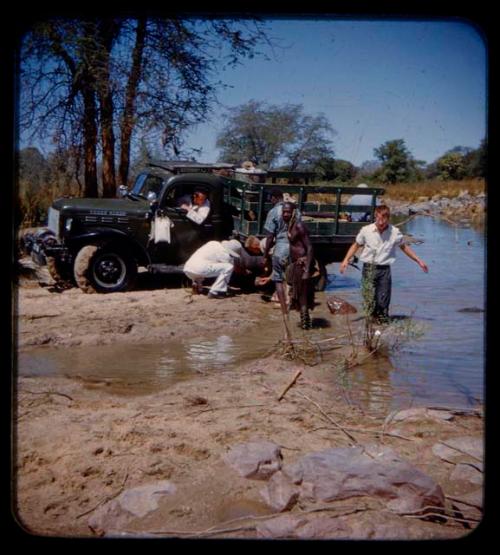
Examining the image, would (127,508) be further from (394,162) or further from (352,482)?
(394,162)

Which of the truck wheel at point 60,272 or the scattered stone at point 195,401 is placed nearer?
the scattered stone at point 195,401

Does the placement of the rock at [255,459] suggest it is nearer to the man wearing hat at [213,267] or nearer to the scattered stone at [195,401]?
the scattered stone at [195,401]

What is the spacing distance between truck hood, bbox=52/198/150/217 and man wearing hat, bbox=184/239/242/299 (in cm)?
108

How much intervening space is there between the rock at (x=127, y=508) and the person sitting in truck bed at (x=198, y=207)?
266 inches

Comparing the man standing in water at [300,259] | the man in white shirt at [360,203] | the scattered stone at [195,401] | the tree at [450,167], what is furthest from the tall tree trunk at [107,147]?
the tree at [450,167]

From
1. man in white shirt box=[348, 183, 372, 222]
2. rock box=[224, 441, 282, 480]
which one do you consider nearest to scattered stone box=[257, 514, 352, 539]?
rock box=[224, 441, 282, 480]

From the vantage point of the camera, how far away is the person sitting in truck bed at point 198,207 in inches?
423

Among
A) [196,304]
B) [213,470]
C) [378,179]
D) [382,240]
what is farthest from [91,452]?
[378,179]

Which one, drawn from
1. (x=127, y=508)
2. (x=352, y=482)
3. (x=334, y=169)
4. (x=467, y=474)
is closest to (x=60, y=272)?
(x=334, y=169)

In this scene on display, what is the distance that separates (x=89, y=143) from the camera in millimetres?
12602

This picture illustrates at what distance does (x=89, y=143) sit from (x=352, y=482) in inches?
383

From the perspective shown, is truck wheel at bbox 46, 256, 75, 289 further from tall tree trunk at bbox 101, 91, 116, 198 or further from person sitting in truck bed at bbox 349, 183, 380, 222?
person sitting in truck bed at bbox 349, 183, 380, 222

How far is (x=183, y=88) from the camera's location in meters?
11.9

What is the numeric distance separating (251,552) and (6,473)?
1.46 m
